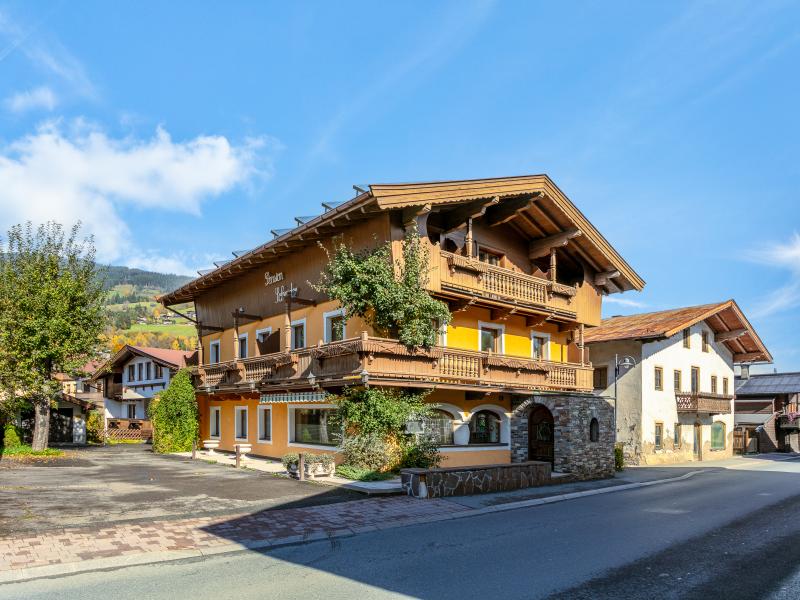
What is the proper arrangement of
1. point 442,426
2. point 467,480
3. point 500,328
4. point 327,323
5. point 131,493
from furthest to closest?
1. point 500,328
2. point 327,323
3. point 442,426
4. point 467,480
5. point 131,493

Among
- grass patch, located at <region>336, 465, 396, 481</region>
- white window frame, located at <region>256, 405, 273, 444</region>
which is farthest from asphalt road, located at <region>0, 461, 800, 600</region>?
white window frame, located at <region>256, 405, 273, 444</region>

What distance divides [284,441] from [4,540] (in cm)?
1476

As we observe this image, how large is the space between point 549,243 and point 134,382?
3550 centimetres

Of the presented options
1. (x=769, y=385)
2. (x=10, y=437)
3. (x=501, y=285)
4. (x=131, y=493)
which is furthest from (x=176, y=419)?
(x=769, y=385)

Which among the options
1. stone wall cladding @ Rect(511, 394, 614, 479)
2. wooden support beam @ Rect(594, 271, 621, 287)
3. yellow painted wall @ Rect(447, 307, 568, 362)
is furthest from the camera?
wooden support beam @ Rect(594, 271, 621, 287)

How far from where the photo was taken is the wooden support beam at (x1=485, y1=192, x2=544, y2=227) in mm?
22703

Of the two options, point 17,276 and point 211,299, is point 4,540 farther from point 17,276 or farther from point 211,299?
point 211,299

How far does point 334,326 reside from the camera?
22.0 meters

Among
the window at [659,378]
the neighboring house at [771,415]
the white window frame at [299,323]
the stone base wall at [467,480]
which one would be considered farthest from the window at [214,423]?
the neighboring house at [771,415]

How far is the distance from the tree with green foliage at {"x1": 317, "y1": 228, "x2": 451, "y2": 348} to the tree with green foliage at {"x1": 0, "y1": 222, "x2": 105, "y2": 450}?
12289mm

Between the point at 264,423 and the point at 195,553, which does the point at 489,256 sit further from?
the point at 195,553

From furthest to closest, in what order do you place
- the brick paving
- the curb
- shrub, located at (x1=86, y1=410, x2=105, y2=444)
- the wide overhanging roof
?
shrub, located at (x1=86, y1=410, x2=105, y2=444)
the wide overhanging roof
the brick paving
the curb

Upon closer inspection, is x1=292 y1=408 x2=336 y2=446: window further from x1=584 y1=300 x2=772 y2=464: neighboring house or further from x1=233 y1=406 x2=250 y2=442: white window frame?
x1=584 y1=300 x2=772 y2=464: neighboring house

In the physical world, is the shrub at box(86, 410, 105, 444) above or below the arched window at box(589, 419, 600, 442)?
below
